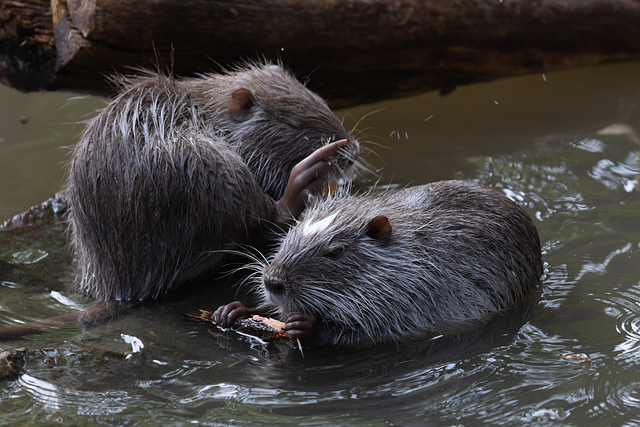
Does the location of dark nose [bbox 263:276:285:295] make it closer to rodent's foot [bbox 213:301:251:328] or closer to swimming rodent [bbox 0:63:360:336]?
rodent's foot [bbox 213:301:251:328]

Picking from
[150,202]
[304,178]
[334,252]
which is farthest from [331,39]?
[334,252]

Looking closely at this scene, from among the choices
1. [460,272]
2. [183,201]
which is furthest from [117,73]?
[460,272]

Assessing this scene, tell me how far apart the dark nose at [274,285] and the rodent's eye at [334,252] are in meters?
0.25

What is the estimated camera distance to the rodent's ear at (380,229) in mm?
2938

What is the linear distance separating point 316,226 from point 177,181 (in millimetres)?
784

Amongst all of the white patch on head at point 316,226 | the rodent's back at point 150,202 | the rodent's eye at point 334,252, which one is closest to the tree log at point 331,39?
the rodent's back at point 150,202

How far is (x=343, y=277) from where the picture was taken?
292 cm

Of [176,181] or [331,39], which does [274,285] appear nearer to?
[176,181]

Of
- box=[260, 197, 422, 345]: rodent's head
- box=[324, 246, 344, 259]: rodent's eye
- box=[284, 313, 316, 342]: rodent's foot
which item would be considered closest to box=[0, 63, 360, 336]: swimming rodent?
box=[260, 197, 422, 345]: rodent's head

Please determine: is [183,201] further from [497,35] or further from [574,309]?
[497,35]

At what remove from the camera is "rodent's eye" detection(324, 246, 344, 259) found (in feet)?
9.55

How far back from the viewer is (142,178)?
128 inches

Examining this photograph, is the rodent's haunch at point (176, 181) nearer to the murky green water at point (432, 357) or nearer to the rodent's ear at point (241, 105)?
the rodent's ear at point (241, 105)

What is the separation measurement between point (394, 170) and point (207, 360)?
8.09 feet
